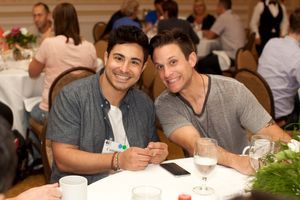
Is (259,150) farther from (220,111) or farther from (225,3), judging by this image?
(225,3)

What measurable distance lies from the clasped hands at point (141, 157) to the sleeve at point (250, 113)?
1.94ft

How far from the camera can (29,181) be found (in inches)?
161

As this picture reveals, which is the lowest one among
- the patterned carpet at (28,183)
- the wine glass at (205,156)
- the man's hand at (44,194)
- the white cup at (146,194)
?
the patterned carpet at (28,183)

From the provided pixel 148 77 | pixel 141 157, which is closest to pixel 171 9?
pixel 148 77

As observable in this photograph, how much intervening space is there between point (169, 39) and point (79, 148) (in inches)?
27.2

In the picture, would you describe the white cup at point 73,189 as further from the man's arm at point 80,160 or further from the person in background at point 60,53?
the person in background at point 60,53

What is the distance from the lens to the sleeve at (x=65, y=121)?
2.40 meters

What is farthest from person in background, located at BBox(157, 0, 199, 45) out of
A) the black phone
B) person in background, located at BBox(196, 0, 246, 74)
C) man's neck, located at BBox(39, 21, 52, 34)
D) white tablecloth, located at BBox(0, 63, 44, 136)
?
the black phone

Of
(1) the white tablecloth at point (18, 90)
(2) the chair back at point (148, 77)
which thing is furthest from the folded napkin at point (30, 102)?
(2) the chair back at point (148, 77)

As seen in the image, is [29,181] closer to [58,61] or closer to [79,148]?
[58,61]

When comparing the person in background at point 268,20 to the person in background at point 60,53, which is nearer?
the person in background at point 60,53

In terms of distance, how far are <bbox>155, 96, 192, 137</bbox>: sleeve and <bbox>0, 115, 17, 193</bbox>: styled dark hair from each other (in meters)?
1.35

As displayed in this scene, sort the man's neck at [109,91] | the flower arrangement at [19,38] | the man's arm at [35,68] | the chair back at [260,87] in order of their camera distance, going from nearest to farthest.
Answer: the man's neck at [109,91] < the chair back at [260,87] < the man's arm at [35,68] < the flower arrangement at [19,38]

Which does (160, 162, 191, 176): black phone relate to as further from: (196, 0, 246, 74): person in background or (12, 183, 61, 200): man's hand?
(196, 0, 246, 74): person in background
